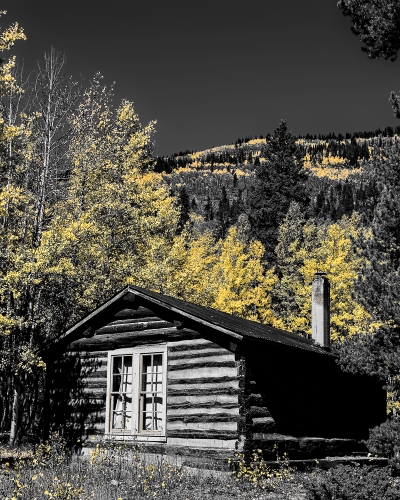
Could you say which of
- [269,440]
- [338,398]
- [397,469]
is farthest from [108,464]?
[338,398]

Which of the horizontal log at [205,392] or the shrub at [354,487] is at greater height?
the horizontal log at [205,392]

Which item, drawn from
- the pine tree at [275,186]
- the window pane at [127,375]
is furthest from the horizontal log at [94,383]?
the pine tree at [275,186]

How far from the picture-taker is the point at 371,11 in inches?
643

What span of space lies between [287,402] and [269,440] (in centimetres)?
161

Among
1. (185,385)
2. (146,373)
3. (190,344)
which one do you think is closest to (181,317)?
(190,344)

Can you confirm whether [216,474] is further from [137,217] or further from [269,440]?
[137,217]

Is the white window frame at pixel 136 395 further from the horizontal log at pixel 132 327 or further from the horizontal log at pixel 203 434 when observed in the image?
the horizontal log at pixel 132 327

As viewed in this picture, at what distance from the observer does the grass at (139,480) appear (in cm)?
1046

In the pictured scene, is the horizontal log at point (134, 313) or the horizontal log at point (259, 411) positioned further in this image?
the horizontal log at point (134, 313)

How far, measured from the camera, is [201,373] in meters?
14.9

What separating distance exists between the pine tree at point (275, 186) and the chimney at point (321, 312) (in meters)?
29.5

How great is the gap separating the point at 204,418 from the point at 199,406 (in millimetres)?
319

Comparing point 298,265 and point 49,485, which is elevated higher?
point 298,265

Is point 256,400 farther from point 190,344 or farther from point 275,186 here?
point 275,186
